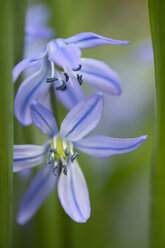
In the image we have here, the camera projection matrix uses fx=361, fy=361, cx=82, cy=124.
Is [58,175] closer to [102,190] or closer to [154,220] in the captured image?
[154,220]

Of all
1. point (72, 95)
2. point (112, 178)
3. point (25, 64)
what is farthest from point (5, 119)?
point (112, 178)

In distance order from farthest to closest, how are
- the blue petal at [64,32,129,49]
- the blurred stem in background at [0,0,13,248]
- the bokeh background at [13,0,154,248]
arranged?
the bokeh background at [13,0,154,248] < the blue petal at [64,32,129,49] < the blurred stem in background at [0,0,13,248]

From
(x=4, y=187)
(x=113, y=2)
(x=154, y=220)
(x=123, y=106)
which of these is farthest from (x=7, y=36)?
(x=113, y=2)

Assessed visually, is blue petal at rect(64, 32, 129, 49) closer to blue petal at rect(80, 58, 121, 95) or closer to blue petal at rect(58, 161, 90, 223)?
blue petal at rect(80, 58, 121, 95)

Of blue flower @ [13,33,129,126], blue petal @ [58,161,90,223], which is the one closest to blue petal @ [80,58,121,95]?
blue flower @ [13,33,129,126]

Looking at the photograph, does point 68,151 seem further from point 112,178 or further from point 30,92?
point 112,178

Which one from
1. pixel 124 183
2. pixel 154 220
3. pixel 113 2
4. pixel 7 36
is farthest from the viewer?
pixel 113 2
